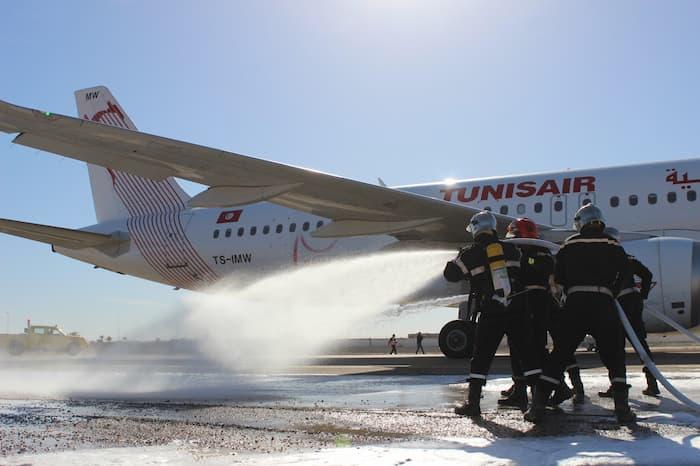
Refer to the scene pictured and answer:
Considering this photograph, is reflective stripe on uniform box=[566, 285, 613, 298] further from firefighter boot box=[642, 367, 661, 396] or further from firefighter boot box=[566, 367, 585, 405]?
firefighter boot box=[642, 367, 661, 396]

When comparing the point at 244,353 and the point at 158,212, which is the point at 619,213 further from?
the point at 158,212

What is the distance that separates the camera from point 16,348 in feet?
107

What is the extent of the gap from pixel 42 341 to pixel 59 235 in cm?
1751

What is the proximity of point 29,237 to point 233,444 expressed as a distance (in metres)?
14.1

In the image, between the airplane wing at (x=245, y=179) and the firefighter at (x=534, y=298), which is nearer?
the firefighter at (x=534, y=298)

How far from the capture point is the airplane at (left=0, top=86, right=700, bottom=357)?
1091cm

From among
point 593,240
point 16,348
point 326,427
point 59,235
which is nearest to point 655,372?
point 593,240

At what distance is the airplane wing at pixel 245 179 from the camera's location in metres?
10.4

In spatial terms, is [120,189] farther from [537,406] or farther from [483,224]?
[537,406]

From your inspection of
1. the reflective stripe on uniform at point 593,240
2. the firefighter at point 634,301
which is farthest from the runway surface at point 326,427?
the reflective stripe on uniform at point 593,240

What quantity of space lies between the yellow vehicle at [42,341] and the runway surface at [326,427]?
26.4 m

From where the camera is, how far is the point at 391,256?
563 inches

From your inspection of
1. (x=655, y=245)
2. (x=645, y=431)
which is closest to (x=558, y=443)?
(x=645, y=431)

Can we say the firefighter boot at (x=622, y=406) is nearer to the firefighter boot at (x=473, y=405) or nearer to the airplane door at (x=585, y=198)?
the firefighter boot at (x=473, y=405)
